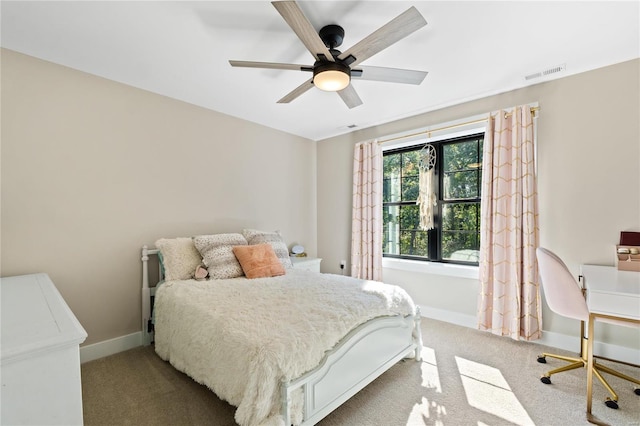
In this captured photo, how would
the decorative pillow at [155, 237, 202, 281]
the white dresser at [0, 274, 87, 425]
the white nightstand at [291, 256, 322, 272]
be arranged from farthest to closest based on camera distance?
the white nightstand at [291, 256, 322, 272]
the decorative pillow at [155, 237, 202, 281]
the white dresser at [0, 274, 87, 425]

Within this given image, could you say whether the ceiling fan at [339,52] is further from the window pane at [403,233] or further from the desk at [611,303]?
the window pane at [403,233]

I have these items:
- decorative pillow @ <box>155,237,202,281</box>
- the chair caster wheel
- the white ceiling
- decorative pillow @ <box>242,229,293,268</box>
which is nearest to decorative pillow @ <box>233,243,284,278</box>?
decorative pillow @ <box>242,229,293,268</box>

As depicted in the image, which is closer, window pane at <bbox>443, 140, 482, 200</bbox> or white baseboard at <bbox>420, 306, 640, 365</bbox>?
white baseboard at <bbox>420, 306, 640, 365</bbox>

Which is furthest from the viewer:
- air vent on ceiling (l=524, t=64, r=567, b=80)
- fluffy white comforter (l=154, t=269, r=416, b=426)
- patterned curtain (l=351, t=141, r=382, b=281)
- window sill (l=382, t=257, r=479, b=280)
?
patterned curtain (l=351, t=141, r=382, b=281)

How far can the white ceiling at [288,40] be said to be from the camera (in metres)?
1.76

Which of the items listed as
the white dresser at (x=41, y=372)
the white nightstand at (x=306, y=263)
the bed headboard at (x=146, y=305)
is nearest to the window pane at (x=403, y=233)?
the white nightstand at (x=306, y=263)

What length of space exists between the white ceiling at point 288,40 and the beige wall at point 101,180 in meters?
0.23

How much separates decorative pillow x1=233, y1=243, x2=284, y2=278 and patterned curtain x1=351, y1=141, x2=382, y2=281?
4.59ft

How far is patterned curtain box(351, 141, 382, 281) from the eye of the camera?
3.80 meters

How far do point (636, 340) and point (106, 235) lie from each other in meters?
4.62

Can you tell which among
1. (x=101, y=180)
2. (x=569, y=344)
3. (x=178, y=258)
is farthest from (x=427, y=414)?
(x=101, y=180)

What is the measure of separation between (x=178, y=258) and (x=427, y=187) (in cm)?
289

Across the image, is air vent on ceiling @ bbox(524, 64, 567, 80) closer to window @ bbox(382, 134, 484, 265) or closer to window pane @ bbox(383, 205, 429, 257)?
window @ bbox(382, 134, 484, 265)

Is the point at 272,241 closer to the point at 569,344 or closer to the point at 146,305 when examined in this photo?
the point at 146,305
